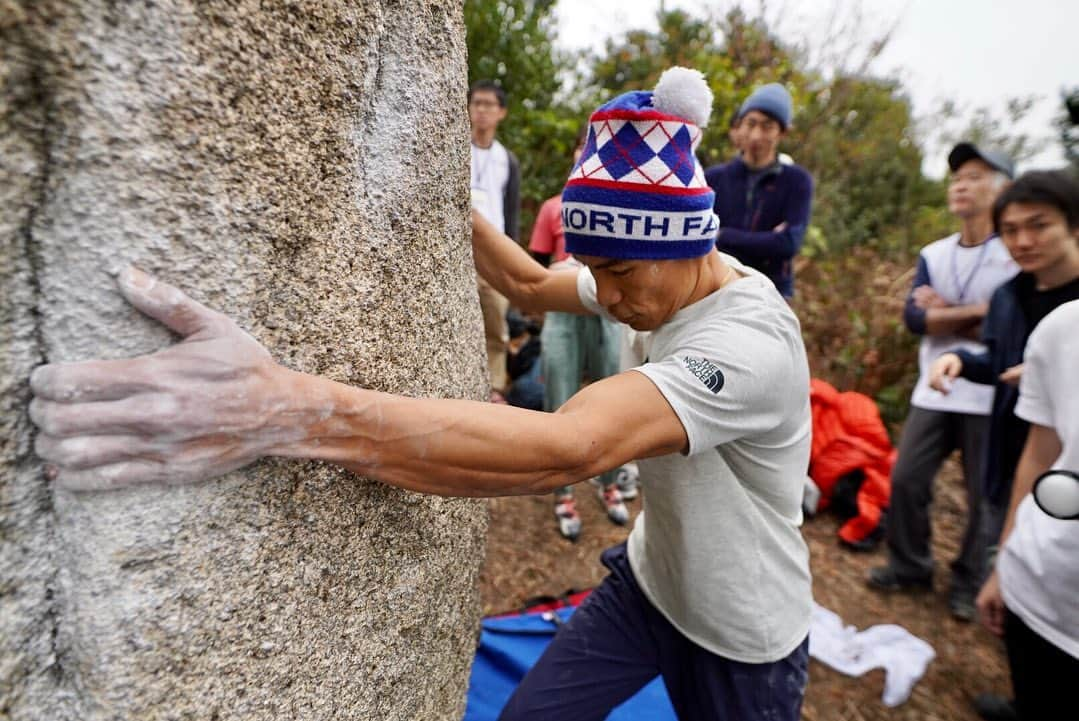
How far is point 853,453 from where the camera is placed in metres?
4.15

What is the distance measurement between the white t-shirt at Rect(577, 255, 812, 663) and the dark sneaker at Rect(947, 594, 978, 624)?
2353mm

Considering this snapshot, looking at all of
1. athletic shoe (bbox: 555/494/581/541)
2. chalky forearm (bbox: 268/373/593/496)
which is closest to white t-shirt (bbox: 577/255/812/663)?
chalky forearm (bbox: 268/373/593/496)

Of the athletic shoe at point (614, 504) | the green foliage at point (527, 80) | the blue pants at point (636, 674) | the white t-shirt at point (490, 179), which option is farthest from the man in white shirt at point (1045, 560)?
the green foliage at point (527, 80)

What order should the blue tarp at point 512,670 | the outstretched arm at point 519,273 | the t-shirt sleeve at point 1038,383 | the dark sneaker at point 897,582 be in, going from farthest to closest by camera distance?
the dark sneaker at point 897,582
the blue tarp at point 512,670
the outstretched arm at point 519,273
the t-shirt sleeve at point 1038,383

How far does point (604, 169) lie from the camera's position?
51.5 inches

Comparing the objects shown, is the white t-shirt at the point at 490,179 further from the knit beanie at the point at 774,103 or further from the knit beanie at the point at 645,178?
the knit beanie at the point at 645,178

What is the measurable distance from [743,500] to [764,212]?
237 centimetres

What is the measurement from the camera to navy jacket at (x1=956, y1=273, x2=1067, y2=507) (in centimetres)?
267

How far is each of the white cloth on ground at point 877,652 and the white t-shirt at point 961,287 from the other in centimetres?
115

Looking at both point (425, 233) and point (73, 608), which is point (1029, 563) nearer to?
point (425, 233)

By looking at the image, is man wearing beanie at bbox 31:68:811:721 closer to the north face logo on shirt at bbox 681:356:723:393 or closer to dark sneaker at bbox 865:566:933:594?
the north face logo on shirt at bbox 681:356:723:393

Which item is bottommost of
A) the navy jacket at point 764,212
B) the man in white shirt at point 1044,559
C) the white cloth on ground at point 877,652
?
the white cloth on ground at point 877,652

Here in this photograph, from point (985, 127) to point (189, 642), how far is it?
37.8 ft

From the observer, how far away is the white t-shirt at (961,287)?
300cm
